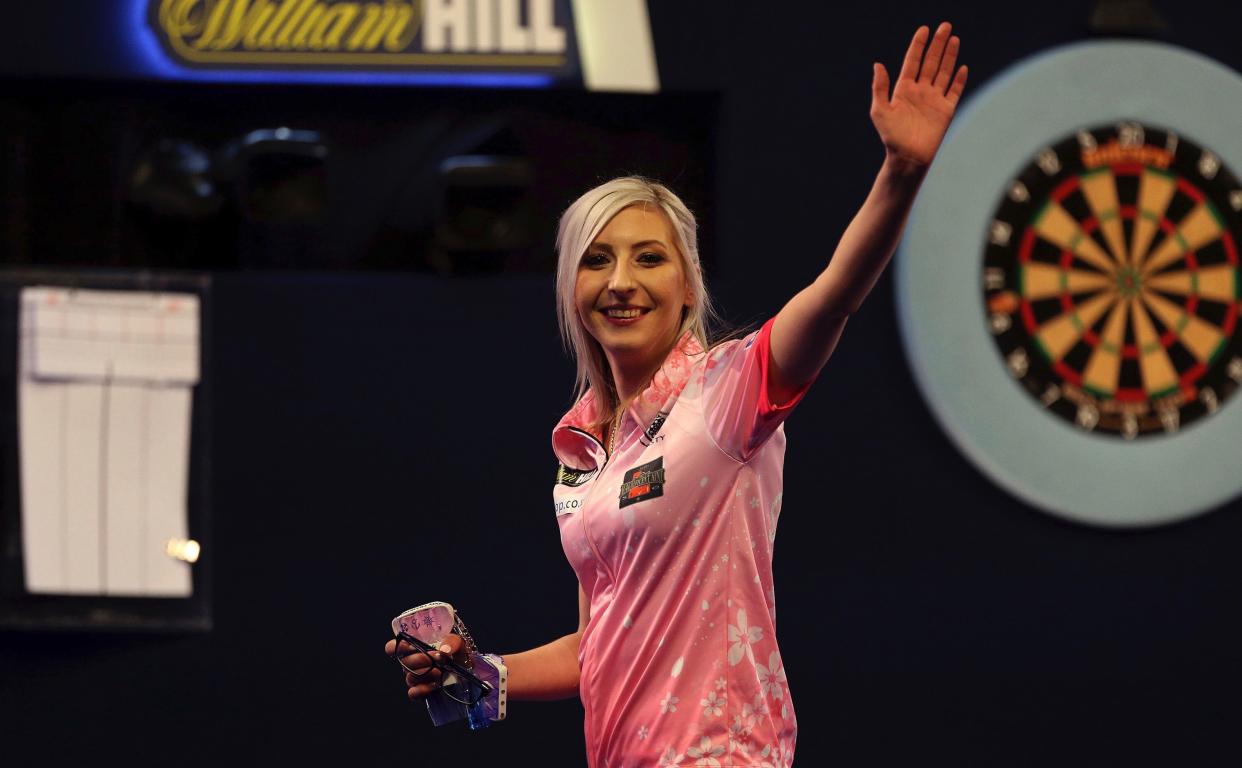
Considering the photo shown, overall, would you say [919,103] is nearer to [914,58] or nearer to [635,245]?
[914,58]

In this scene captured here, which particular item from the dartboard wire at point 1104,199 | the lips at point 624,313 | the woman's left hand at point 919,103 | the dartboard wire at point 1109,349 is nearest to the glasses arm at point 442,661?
the lips at point 624,313

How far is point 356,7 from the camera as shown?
11.9 feet

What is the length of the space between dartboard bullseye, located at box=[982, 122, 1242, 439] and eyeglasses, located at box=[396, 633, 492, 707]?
1.98 meters

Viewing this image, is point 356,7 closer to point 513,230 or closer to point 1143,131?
point 513,230

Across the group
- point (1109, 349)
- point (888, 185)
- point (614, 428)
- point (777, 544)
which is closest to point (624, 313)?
point (614, 428)

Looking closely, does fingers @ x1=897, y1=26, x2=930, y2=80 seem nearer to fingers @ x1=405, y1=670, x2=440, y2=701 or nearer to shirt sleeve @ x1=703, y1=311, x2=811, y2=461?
shirt sleeve @ x1=703, y1=311, x2=811, y2=461

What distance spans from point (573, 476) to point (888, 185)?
2.21ft

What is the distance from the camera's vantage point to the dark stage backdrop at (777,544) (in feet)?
11.8

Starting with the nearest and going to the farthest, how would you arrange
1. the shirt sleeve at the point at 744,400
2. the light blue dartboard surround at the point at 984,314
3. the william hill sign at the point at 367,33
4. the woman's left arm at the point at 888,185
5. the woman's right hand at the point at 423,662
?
the woman's left arm at the point at 888,185, the shirt sleeve at the point at 744,400, the woman's right hand at the point at 423,662, the william hill sign at the point at 367,33, the light blue dartboard surround at the point at 984,314

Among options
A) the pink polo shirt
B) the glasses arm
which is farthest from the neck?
the glasses arm

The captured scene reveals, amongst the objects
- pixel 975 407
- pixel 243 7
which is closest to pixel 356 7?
pixel 243 7

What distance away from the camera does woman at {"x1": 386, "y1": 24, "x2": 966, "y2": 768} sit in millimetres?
1649

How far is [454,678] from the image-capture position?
208 cm

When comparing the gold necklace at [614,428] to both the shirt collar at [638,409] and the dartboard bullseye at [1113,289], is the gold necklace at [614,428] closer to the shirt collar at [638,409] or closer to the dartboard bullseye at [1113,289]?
the shirt collar at [638,409]
